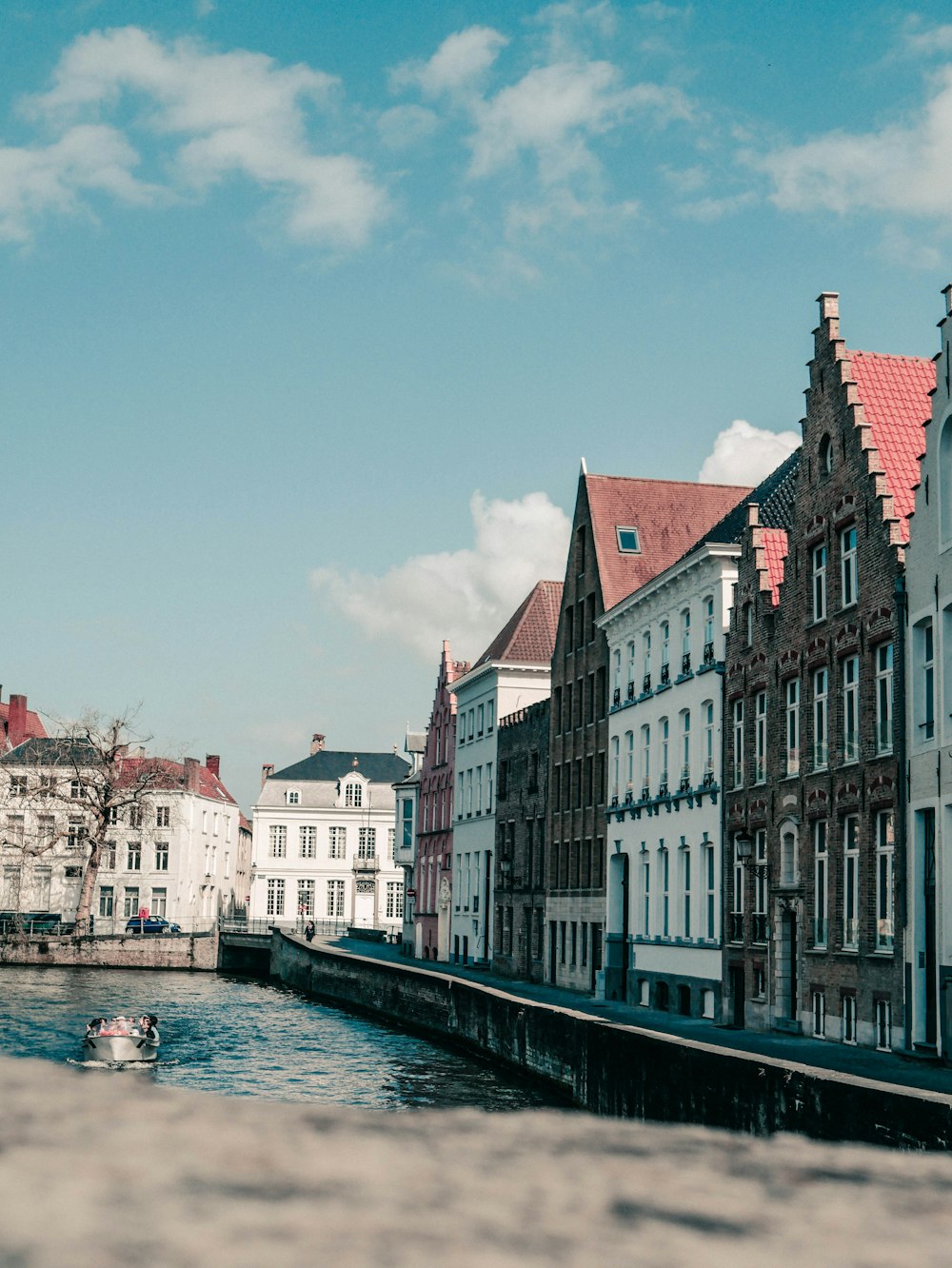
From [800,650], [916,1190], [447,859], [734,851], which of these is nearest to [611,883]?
[734,851]

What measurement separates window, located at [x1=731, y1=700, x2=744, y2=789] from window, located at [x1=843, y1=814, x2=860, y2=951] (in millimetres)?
6368

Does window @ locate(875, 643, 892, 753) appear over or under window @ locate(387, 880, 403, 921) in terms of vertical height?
over

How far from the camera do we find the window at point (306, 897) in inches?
4520

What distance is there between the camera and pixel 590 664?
5312 centimetres

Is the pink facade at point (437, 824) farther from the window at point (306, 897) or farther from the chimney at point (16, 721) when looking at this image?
the chimney at point (16, 721)

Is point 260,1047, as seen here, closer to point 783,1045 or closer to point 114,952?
point 783,1045

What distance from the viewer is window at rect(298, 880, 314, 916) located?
11481 centimetres

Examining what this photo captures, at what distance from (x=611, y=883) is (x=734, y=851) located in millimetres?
12412

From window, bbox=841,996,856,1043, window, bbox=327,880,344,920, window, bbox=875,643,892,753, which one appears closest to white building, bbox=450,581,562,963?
window, bbox=841,996,856,1043

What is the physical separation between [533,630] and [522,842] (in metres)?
11.4

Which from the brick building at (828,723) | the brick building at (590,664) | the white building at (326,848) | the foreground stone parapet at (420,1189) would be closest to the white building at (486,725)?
the brick building at (590,664)

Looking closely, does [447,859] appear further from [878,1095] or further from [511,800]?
[878,1095]

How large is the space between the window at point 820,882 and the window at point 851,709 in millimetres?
2102

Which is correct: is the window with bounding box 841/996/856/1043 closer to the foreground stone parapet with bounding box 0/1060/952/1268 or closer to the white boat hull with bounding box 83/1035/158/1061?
the white boat hull with bounding box 83/1035/158/1061
